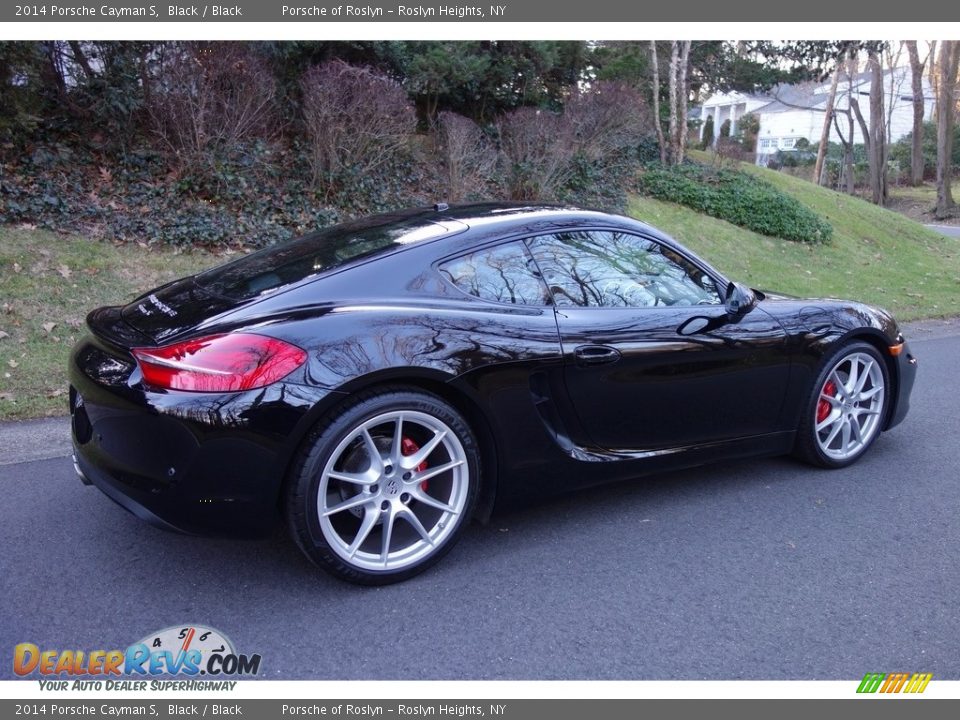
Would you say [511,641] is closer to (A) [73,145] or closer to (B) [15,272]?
(B) [15,272]

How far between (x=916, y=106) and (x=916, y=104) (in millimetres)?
427

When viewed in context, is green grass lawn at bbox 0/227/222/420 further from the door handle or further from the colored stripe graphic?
the colored stripe graphic

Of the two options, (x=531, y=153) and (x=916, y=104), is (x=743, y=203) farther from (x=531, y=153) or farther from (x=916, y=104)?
(x=916, y=104)

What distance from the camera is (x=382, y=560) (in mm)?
3172

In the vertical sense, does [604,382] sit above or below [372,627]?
above

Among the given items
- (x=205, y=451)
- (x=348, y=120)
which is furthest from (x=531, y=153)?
(x=205, y=451)

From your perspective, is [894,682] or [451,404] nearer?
[894,682]

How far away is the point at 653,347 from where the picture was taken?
12.2ft

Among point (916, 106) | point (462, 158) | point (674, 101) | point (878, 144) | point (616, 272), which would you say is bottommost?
point (616, 272)

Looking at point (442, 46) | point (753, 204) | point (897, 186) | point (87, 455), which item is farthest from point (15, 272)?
point (897, 186)

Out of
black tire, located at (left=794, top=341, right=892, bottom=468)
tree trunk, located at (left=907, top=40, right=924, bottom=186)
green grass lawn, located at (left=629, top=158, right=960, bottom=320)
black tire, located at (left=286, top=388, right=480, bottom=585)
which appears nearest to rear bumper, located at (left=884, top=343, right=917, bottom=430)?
black tire, located at (left=794, top=341, right=892, bottom=468)

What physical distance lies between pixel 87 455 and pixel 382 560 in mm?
1234

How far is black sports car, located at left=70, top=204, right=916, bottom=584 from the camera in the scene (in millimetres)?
2885

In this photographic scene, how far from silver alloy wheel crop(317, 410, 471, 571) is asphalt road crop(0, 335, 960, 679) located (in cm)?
17
